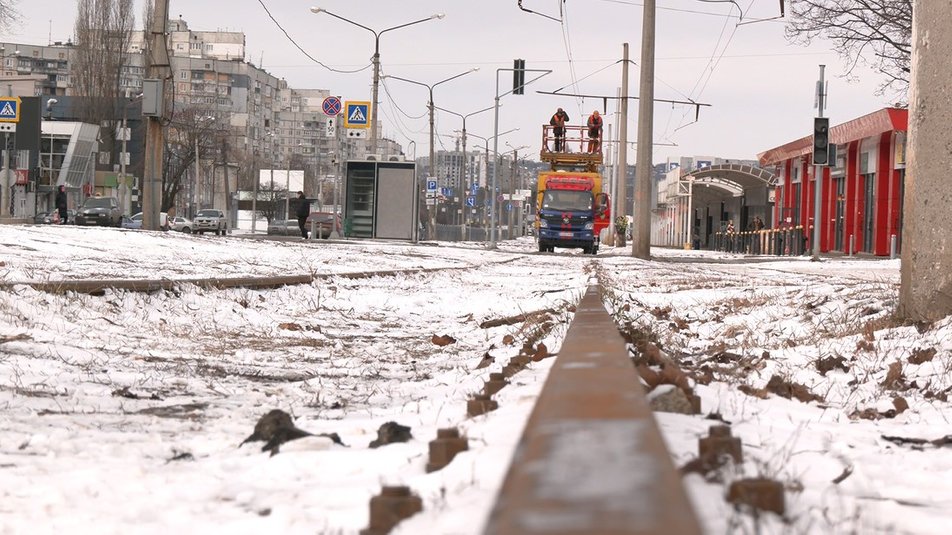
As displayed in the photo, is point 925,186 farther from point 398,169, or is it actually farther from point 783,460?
point 398,169

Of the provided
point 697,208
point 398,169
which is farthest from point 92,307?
point 697,208

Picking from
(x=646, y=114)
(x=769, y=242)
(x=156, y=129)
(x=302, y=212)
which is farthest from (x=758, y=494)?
(x=769, y=242)

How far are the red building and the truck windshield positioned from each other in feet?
26.7

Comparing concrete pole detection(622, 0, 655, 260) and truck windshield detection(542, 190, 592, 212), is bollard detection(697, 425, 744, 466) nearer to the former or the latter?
concrete pole detection(622, 0, 655, 260)

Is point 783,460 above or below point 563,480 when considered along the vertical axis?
below

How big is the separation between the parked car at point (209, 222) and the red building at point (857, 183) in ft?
99.4

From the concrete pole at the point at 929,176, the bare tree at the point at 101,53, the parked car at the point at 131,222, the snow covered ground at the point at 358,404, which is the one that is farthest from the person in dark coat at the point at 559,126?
the bare tree at the point at 101,53

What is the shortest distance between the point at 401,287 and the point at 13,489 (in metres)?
10.2

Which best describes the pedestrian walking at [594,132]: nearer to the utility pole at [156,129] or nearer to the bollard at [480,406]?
the utility pole at [156,129]

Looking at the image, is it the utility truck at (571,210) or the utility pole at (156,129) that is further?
A: the utility truck at (571,210)

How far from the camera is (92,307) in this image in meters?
7.95

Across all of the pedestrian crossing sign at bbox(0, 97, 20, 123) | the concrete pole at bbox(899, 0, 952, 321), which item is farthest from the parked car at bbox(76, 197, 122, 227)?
the concrete pole at bbox(899, 0, 952, 321)

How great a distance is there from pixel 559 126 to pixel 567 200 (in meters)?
4.21

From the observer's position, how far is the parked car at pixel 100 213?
52.5 meters
